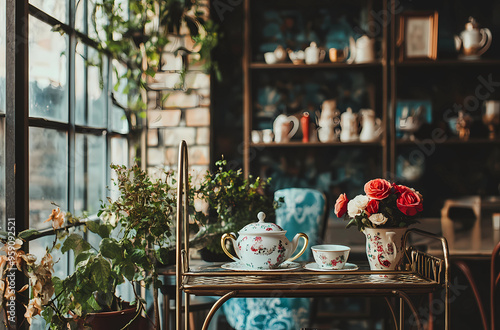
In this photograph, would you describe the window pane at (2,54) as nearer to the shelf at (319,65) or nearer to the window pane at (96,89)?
the window pane at (96,89)

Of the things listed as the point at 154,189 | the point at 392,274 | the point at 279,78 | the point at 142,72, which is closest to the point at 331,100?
the point at 279,78

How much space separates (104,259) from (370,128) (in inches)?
88.5

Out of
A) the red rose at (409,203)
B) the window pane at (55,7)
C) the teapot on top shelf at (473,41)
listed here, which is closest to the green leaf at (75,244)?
the window pane at (55,7)

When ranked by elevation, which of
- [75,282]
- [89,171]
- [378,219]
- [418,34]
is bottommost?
[75,282]

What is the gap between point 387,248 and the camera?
157 centimetres

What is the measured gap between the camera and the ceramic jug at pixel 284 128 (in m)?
3.52

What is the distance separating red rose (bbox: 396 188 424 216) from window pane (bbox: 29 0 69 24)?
1435mm

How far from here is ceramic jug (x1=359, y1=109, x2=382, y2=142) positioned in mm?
3494

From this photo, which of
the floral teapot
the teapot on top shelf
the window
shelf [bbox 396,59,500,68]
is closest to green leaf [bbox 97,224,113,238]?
the window

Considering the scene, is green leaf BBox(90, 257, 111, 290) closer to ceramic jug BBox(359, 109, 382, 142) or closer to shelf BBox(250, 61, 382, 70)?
shelf BBox(250, 61, 382, 70)

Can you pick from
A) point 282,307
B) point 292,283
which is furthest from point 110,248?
point 282,307

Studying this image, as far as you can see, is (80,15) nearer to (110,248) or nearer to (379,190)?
(110,248)

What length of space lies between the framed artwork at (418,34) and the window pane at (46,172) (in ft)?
7.61

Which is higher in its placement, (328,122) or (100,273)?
(328,122)
